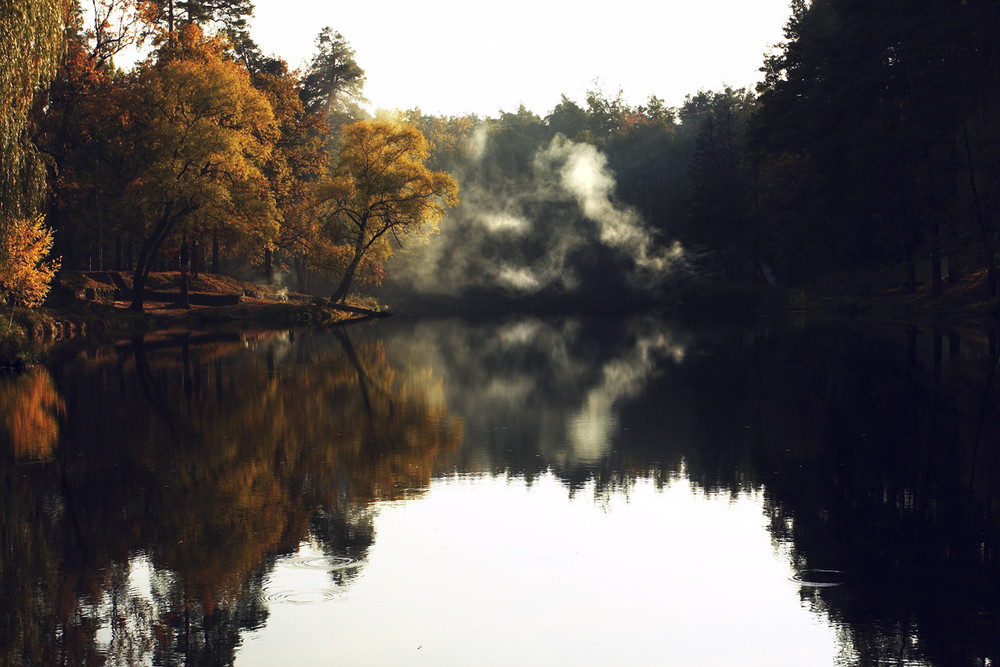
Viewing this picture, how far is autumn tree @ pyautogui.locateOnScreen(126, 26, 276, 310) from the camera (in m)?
43.9

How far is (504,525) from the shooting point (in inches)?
336

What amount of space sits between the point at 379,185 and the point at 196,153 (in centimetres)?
1079

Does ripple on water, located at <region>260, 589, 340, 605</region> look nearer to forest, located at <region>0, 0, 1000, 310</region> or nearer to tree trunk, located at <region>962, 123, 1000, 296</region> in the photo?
forest, located at <region>0, 0, 1000, 310</region>

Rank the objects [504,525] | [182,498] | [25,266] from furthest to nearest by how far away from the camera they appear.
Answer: [25,266]
[182,498]
[504,525]

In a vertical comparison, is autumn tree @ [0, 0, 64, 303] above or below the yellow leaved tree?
→ above

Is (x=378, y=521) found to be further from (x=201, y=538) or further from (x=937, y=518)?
(x=937, y=518)

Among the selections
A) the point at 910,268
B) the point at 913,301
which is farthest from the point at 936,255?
the point at 910,268

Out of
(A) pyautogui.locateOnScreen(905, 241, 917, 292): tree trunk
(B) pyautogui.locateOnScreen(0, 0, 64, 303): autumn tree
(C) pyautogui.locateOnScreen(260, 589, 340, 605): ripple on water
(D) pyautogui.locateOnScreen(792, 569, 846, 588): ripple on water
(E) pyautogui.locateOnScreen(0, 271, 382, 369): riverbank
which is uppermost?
(B) pyautogui.locateOnScreen(0, 0, 64, 303): autumn tree

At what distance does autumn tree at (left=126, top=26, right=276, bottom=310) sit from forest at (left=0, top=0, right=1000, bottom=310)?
0.31 ft

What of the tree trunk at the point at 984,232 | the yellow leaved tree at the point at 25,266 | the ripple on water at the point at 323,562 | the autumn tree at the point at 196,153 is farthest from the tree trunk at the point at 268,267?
the ripple on water at the point at 323,562

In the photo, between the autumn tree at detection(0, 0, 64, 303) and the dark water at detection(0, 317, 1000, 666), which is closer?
the dark water at detection(0, 317, 1000, 666)

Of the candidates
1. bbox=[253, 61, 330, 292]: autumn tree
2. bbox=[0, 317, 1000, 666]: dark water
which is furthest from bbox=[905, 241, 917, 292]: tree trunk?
bbox=[0, 317, 1000, 666]: dark water

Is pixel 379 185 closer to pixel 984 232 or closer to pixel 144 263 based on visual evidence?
pixel 144 263

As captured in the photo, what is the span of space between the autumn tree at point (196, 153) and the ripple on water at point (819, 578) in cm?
4030
